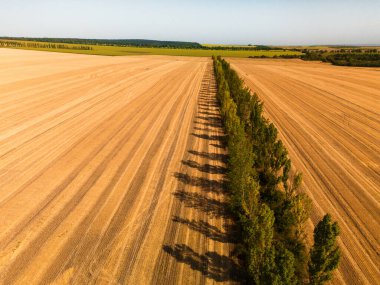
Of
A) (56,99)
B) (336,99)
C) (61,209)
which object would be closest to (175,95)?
(56,99)

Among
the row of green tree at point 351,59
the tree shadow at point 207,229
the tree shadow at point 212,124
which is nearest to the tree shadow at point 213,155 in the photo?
the tree shadow at point 212,124

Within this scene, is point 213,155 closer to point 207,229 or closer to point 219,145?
point 219,145

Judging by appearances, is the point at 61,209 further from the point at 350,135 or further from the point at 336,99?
the point at 336,99

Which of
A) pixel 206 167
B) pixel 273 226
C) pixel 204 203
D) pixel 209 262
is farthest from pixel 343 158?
pixel 209 262

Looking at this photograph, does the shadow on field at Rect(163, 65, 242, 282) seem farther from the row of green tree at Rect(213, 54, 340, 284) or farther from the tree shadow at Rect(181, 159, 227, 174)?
the row of green tree at Rect(213, 54, 340, 284)

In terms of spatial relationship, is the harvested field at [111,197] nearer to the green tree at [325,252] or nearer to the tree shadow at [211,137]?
the tree shadow at [211,137]

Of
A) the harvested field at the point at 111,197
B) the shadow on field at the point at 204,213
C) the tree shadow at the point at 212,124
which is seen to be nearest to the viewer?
the harvested field at the point at 111,197

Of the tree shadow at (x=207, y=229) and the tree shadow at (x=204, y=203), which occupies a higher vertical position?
the tree shadow at (x=204, y=203)
